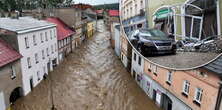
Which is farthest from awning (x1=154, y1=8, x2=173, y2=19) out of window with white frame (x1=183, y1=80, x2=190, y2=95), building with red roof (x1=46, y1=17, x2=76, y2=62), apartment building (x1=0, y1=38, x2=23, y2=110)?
building with red roof (x1=46, y1=17, x2=76, y2=62)

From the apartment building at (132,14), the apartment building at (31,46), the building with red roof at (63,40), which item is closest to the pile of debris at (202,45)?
the apartment building at (132,14)

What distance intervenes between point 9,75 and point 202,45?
10.2m

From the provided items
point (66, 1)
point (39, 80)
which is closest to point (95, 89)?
point (39, 80)

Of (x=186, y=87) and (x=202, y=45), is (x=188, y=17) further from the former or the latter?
(x=186, y=87)

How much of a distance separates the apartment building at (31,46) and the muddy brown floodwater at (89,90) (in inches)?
29.4

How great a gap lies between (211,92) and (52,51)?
12720 mm

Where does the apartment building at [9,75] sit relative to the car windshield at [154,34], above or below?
below

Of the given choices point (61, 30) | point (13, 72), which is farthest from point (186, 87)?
point (61, 30)

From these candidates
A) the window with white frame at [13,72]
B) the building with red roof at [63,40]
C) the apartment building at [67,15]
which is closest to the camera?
the window with white frame at [13,72]

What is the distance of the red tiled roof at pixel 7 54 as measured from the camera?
9.20 metres

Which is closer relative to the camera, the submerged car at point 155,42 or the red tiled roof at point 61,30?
the submerged car at point 155,42

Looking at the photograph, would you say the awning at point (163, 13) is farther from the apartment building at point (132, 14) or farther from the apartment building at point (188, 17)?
the apartment building at point (132, 14)

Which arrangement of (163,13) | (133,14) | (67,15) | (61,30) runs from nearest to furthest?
(163,13) < (133,14) < (61,30) < (67,15)

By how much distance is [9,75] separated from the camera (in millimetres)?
9484
